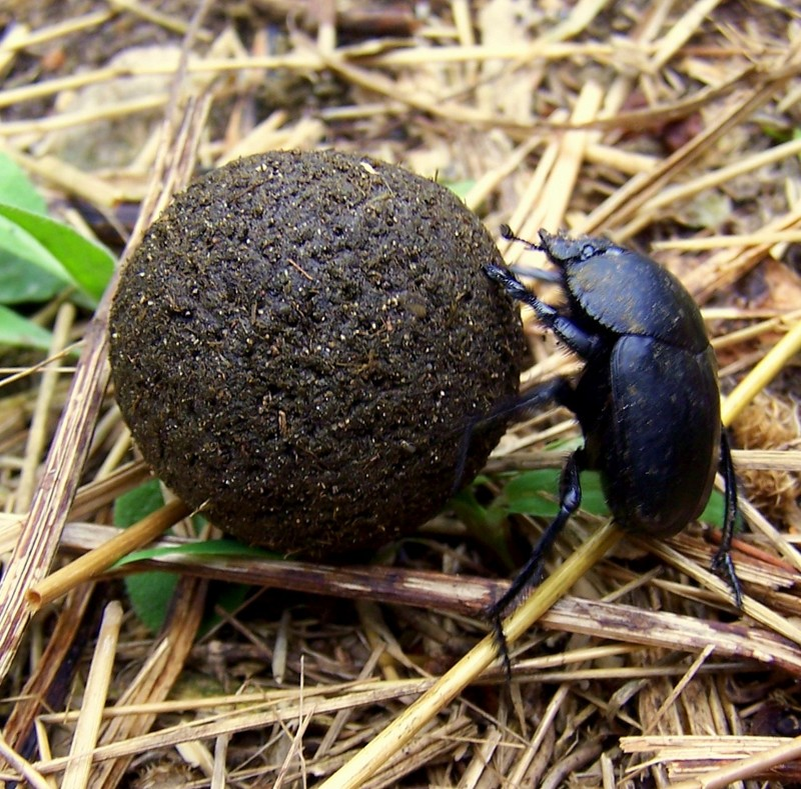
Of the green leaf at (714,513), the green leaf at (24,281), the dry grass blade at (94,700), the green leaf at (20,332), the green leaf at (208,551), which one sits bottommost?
the dry grass blade at (94,700)

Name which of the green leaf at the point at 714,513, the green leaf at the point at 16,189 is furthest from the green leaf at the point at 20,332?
the green leaf at the point at 714,513

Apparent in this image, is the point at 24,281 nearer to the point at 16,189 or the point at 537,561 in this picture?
the point at 16,189

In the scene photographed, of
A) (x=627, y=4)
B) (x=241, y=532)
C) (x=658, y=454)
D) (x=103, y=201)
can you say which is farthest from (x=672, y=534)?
(x=627, y=4)

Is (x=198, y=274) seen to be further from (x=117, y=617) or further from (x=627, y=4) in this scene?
(x=627, y=4)

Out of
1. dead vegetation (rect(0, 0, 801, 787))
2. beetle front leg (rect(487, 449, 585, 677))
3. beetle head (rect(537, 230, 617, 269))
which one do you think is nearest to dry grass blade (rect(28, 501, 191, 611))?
dead vegetation (rect(0, 0, 801, 787))

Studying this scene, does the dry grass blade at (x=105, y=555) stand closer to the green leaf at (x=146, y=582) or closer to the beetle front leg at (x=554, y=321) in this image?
the green leaf at (x=146, y=582)

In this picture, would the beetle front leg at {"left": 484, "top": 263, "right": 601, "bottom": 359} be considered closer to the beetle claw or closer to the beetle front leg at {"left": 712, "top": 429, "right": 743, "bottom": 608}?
the beetle front leg at {"left": 712, "top": 429, "right": 743, "bottom": 608}

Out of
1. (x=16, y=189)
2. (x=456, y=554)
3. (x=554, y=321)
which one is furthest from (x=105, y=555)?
(x=16, y=189)
